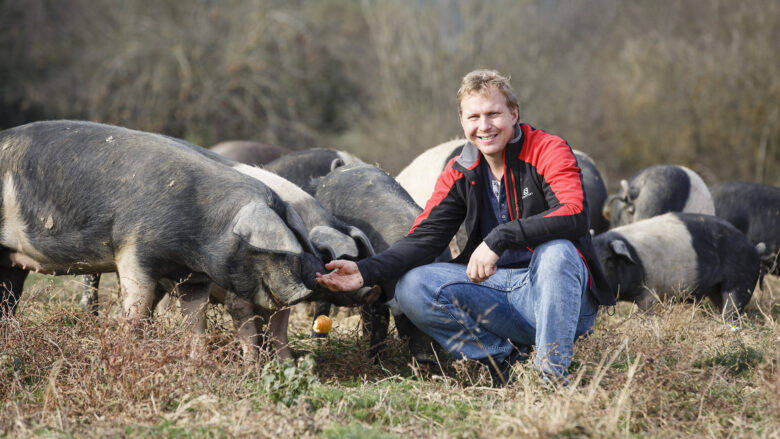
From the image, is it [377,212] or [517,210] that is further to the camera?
[377,212]

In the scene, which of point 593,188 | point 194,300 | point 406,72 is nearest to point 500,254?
point 194,300

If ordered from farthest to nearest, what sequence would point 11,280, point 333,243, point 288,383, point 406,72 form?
point 406,72 → point 11,280 → point 333,243 → point 288,383

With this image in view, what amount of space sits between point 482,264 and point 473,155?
2.11 ft

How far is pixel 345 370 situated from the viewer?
4.40 metres

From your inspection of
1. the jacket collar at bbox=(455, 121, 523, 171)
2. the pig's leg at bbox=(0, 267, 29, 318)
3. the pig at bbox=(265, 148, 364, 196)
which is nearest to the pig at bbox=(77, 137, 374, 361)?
the pig's leg at bbox=(0, 267, 29, 318)

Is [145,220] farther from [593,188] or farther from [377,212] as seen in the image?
[593,188]

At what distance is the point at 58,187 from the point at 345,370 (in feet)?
5.84

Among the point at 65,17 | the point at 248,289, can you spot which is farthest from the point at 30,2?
the point at 248,289

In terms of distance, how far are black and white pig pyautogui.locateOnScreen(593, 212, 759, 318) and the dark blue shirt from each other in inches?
90.0

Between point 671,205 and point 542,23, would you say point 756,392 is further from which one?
point 542,23

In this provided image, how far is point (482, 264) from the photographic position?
3836mm

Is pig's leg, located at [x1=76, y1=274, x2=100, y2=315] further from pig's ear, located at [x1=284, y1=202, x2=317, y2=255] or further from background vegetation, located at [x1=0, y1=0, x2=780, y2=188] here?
background vegetation, located at [x1=0, y1=0, x2=780, y2=188]

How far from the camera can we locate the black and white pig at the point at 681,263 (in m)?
6.28

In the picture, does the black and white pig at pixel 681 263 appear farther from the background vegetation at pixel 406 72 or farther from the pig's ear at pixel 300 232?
the background vegetation at pixel 406 72
